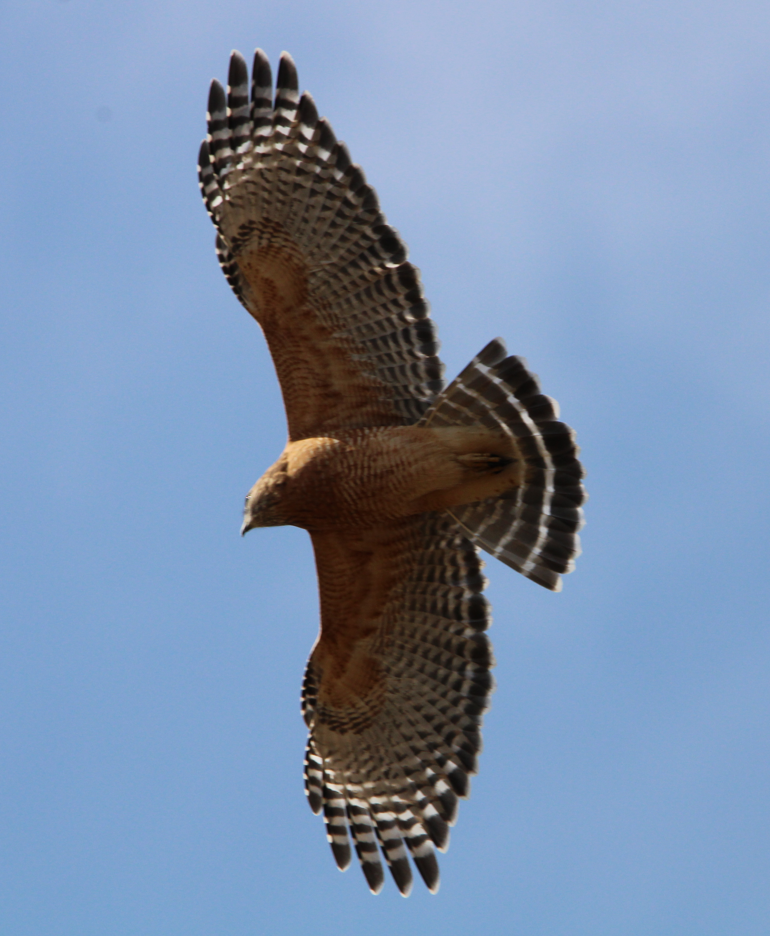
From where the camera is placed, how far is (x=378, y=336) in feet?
25.8

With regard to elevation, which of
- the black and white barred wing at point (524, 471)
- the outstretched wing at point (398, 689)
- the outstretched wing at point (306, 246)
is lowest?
the outstretched wing at point (398, 689)

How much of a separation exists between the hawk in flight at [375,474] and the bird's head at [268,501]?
13 mm

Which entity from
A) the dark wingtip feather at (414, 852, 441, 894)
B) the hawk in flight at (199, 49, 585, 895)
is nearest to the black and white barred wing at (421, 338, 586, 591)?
the hawk in flight at (199, 49, 585, 895)

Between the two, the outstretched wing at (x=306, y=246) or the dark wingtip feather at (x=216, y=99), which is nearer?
the outstretched wing at (x=306, y=246)

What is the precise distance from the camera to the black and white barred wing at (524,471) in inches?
315

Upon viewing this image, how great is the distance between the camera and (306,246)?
25.3 ft

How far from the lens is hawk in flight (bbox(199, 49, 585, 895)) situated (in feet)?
25.4

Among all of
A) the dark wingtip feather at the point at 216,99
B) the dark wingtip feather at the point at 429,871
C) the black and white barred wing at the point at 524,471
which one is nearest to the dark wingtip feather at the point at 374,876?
the dark wingtip feather at the point at 429,871

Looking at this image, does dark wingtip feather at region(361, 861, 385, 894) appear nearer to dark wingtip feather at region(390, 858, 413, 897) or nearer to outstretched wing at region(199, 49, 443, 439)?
dark wingtip feather at region(390, 858, 413, 897)

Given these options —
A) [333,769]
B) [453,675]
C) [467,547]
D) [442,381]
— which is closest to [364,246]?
[442,381]

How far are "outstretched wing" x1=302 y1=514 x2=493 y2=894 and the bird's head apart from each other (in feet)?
1.57

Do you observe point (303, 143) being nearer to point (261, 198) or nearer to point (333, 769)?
point (261, 198)

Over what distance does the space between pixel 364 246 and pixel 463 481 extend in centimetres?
168

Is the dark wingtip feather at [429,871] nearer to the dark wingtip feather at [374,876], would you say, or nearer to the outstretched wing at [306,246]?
the dark wingtip feather at [374,876]
